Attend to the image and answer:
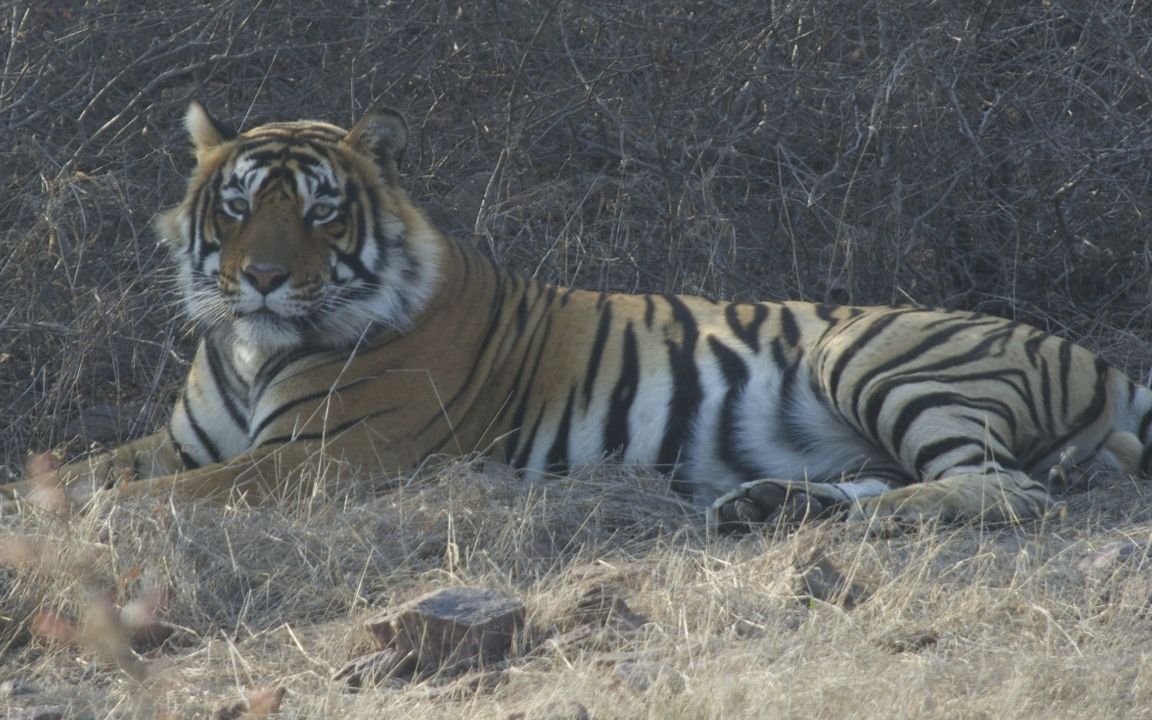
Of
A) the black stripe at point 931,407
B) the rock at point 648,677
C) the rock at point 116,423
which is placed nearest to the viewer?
the rock at point 648,677

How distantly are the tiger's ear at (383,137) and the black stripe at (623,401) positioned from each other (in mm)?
955

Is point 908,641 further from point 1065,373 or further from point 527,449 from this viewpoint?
point 527,449

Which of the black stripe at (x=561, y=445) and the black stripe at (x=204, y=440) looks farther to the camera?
the black stripe at (x=204, y=440)

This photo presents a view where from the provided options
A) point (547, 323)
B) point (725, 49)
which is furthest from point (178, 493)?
point (725, 49)

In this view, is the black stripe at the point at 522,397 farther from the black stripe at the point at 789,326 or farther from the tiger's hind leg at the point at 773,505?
the tiger's hind leg at the point at 773,505

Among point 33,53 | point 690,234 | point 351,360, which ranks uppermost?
point 33,53

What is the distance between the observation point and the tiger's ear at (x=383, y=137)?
16.8ft

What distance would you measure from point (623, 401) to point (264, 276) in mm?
1170

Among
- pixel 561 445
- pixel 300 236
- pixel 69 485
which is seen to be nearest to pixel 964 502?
pixel 561 445

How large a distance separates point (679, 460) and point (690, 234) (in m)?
1.42

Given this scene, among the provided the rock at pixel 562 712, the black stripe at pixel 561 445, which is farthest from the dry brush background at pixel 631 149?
the rock at pixel 562 712

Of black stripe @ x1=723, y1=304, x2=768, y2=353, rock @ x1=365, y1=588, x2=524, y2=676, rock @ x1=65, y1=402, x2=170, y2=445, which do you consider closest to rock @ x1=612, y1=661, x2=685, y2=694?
rock @ x1=365, y1=588, x2=524, y2=676

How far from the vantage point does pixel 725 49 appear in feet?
21.3

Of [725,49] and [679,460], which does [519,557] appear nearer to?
[679,460]
